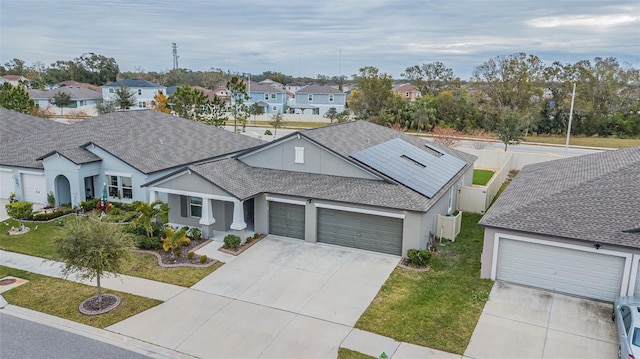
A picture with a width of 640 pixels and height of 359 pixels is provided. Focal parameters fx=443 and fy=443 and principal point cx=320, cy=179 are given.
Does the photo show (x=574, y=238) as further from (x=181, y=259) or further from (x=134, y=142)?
(x=134, y=142)

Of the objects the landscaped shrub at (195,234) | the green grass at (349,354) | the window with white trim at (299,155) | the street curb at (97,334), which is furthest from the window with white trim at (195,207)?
the green grass at (349,354)

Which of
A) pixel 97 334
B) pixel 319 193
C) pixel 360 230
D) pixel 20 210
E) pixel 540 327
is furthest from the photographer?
pixel 20 210

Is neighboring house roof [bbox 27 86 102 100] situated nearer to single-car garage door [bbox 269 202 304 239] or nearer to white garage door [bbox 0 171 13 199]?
white garage door [bbox 0 171 13 199]

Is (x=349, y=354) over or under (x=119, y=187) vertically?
under

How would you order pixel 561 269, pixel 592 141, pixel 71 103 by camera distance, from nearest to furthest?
pixel 561 269 < pixel 592 141 < pixel 71 103

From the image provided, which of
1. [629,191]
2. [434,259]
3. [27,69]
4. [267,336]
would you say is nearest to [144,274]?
[267,336]

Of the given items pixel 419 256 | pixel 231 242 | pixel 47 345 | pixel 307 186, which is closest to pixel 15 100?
pixel 231 242
